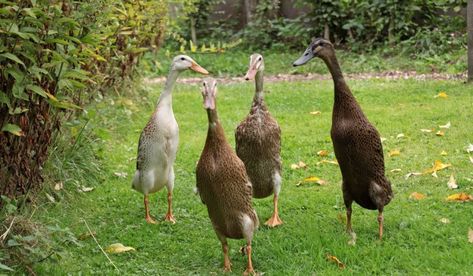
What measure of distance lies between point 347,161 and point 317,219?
0.79 m

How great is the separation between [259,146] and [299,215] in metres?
0.68

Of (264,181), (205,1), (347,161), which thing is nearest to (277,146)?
(264,181)

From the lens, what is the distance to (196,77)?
49.8 ft

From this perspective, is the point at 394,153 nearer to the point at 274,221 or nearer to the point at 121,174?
the point at 274,221

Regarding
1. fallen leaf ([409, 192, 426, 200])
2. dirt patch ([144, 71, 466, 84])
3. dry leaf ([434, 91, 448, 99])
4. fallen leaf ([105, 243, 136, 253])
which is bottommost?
dirt patch ([144, 71, 466, 84])

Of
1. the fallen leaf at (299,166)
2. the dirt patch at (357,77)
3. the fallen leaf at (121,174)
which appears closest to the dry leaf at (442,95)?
the dirt patch at (357,77)

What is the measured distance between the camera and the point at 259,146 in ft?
19.0

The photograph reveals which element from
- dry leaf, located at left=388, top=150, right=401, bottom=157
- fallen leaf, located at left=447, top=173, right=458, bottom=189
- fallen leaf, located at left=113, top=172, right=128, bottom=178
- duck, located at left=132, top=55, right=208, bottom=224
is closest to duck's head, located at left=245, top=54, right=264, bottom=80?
duck, located at left=132, top=55, right=208, bottom=224

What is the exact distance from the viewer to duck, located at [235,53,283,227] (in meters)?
5.79

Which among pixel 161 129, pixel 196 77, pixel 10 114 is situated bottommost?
pixel 196 77

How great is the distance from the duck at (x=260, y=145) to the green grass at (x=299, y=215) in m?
0.33

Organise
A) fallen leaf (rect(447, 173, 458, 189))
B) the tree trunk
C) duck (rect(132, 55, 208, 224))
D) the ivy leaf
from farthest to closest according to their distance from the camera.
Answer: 1. the tree trunk
2. fallen leaf (rect(447, 173, 458, 189))
3. duck (rect(132, 55, 208, 224))
4. the ivy leaf

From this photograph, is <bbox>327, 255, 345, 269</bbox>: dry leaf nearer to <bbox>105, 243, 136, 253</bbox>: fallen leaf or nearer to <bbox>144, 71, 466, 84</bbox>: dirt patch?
<bbox>105, 243, 136, 253</bbox>: fallen leaf

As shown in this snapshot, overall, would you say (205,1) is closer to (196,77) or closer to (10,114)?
(196,77)
